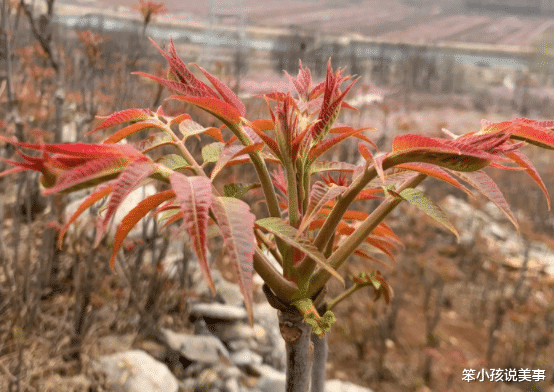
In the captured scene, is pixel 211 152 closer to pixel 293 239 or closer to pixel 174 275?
pixel 293 239

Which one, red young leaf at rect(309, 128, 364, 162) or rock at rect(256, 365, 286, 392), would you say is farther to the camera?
rock at rect(256, 365, 286, 392)

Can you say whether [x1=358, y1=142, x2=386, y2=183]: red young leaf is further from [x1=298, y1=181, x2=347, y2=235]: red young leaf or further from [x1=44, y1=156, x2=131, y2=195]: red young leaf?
[x1=44, y1=156, x2=131, y2=195]: red young leaf

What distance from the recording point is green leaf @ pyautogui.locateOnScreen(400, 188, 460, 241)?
371 mm

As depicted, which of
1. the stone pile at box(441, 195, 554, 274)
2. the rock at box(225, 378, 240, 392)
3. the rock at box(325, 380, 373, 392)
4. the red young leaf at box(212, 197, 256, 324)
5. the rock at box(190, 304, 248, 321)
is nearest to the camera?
the red young leaf at box(212, 197, 256, 324)

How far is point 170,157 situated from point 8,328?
4.79 feet

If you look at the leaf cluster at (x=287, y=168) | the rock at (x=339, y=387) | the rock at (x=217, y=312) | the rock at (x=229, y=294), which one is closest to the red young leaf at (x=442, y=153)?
the leaf cluster at (x=287, y=168)

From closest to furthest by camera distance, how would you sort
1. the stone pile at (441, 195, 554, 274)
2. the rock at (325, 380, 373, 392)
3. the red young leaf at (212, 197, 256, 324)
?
the red young leaf at (212, 197, 256, 324) → the rock at (325, 380, 373, 392) → the stone pile at (441, 195, 554, 274)

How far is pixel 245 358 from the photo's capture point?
1.80 m

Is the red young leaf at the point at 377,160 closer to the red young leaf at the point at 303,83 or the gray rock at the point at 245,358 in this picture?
the red young leaf at the point at 303,83

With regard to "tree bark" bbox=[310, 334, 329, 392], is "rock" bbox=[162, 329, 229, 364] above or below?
below

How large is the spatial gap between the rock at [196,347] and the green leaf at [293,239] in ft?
4.69

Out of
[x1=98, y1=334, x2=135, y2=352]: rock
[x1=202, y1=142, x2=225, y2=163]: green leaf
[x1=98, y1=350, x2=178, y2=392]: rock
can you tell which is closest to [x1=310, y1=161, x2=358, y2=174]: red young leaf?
[x1=202, y1=142, x2=225, y2=163]: green leaf

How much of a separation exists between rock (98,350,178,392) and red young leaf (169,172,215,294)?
1257 mm

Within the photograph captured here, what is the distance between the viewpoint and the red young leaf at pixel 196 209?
10.7 inches
